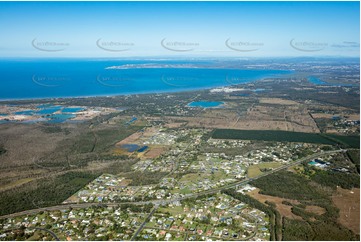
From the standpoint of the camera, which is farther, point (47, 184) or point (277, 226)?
point (47, 184)

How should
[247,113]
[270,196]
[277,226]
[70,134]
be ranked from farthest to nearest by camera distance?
[247,113] → [70,134] → [270,196] → [277,226]

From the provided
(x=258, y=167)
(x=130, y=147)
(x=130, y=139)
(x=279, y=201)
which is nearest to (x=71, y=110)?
(x=130, y=139)

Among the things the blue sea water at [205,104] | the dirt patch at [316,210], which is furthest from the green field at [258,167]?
the blue sea water at [205,104]

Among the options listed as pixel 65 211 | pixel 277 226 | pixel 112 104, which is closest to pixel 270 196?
pixel 277 226

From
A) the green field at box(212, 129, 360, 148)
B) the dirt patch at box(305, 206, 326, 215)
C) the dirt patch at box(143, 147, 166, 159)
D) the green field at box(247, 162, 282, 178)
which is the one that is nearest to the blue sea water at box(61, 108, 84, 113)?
the dirt patch at box(143, 147, 166, 159)

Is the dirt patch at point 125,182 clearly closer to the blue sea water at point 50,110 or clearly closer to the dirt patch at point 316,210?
the dirt patch at point 316,210

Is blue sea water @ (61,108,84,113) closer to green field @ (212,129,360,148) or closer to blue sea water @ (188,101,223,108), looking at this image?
blue sea water @ (188,101,223,108)

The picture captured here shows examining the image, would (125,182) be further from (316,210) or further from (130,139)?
(316,210)

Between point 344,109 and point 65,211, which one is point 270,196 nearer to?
point 65,211
